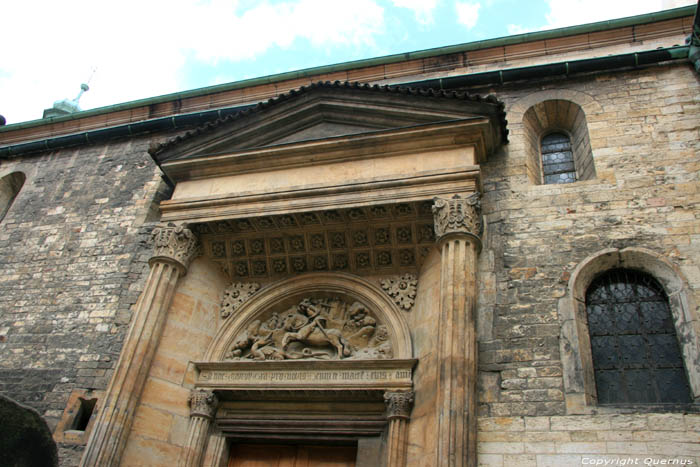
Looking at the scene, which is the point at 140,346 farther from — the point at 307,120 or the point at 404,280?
the point at 307,120

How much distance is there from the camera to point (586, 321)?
7516 millimetres

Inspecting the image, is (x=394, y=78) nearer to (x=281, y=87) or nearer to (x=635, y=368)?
Answer: (x=281, y=87)

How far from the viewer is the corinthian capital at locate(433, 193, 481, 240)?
7.91 metres

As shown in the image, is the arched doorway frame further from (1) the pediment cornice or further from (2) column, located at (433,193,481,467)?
(1) the pediment cornice

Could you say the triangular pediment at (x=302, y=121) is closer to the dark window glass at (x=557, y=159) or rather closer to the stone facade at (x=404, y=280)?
the stone facade at (x=404, y=280)

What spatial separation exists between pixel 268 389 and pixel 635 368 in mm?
4760

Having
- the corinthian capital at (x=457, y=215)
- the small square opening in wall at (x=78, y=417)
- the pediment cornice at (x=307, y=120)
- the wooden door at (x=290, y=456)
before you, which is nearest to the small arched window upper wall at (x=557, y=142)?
the pediment cornice at (x=307, y=120)

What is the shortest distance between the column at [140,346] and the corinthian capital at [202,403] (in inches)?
30.0

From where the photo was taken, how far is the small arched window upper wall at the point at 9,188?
13609 millimetres

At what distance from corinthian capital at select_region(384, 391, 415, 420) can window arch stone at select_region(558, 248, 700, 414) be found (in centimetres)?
187

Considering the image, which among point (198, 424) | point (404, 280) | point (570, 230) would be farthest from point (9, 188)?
point (570, 230)

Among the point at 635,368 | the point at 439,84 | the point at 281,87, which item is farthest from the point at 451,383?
the point at 281,87

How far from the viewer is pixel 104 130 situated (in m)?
12.9

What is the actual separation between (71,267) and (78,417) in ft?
9.92
